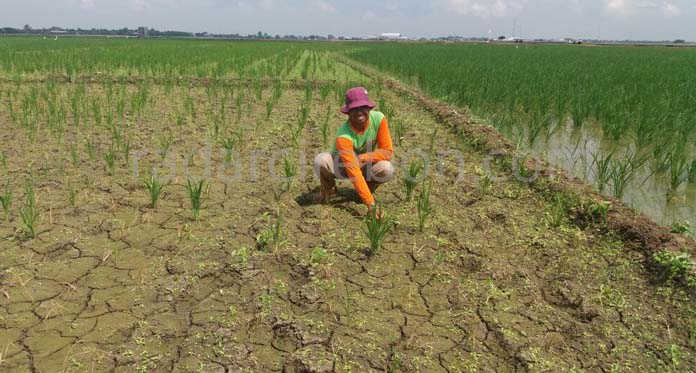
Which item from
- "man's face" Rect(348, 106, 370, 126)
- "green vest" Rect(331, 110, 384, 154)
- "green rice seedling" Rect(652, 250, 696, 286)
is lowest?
"green rice seedling" Rect(652, 250, 696, 286)

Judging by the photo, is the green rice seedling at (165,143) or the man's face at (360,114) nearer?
the man's face at (360,114)

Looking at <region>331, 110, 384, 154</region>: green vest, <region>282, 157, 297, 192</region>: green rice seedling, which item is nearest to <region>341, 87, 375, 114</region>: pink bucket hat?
<region>331, 110, 384, 154</region>: green vest

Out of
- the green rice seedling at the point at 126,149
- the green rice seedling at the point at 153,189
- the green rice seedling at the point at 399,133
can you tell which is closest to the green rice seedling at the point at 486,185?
the green rice seedling at the point at 399,133

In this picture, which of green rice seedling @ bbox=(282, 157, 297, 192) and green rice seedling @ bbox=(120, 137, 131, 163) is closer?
green rice seedling @ bbox=(282, 157, 297, 192)

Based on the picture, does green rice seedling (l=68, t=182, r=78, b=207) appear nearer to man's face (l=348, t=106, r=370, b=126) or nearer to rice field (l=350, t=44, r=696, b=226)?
man's face (l=348, t=106, r=370, b=126)

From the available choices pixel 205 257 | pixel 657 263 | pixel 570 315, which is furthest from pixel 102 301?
pixel 657 263

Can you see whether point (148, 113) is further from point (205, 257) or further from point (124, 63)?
point (124, 63)

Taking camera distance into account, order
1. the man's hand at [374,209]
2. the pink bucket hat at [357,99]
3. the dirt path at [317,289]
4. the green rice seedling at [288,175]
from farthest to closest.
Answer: the green rice seedling at [288,175], the pink bucket hat at [357,99], the man's hand at [374,209], the dirt path at [317,289]

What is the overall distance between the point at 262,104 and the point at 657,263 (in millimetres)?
5785

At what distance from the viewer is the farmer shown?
2.85 metres

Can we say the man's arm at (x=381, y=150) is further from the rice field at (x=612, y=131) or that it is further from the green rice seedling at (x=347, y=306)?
the rice field at (x=612, y=131)

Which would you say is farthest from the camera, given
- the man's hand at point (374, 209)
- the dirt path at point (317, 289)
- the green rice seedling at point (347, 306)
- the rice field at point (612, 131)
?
the rice field at point (612, 131)

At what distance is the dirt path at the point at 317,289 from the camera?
5.61ft

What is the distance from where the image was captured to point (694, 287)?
2014 mm
